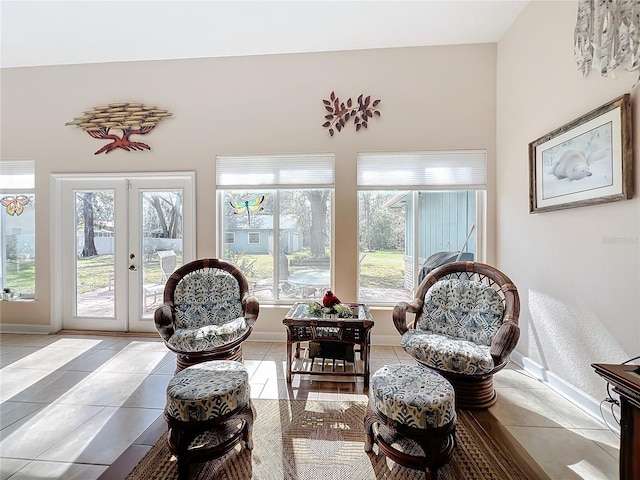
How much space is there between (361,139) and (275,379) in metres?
2.79

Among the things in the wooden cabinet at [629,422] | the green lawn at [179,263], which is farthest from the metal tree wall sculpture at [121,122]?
the wooden cabinet at [629,422]

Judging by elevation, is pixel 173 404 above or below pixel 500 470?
above

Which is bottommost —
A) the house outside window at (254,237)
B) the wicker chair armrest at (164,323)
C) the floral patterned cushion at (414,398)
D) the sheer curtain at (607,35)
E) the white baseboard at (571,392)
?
the white baseboard at (571,392)

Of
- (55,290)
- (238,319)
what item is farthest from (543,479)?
(55,290)

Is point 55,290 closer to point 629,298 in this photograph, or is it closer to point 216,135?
point 216,135

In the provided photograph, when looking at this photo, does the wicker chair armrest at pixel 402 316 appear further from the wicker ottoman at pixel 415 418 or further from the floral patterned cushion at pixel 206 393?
the floral patterned cushion at pixel 206 393

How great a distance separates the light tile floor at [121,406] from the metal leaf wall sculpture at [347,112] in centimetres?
270

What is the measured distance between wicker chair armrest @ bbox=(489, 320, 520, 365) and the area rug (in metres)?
0.49

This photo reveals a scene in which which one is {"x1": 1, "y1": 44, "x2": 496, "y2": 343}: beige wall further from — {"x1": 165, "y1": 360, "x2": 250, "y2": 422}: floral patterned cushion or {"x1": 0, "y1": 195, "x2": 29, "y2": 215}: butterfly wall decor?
{"x1": 165, "y1": 360, "x2": 250, "y2": 422}: floral patterned cushion

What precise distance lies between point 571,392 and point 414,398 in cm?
171

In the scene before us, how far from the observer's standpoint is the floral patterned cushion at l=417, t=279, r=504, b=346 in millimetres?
2432

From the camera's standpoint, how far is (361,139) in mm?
3480

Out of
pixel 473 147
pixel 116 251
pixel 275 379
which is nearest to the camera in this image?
pixel 275 379

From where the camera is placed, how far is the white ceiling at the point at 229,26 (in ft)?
9.21
